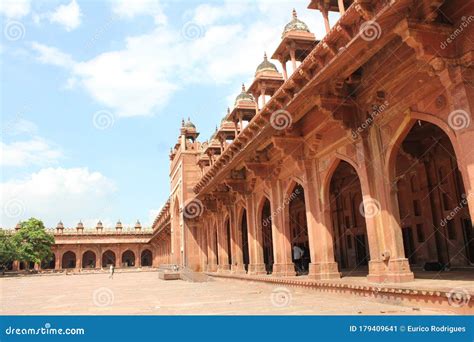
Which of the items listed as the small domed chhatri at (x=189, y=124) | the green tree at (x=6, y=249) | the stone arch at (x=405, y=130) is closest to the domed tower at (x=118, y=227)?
the green tree at (x=6, y=249)

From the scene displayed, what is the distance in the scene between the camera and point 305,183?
43.5 feet

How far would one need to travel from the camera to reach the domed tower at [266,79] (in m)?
16.5

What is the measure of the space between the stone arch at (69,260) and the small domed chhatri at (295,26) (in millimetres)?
61148

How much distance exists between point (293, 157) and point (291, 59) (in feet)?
10.6

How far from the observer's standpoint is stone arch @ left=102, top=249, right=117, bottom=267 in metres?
67.2

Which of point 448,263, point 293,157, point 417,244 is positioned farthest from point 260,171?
point 448,263

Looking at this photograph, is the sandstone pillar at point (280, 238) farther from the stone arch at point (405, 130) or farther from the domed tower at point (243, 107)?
the stone arch at point (405, 130)

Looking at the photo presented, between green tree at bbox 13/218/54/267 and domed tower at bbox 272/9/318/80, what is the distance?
4724cm

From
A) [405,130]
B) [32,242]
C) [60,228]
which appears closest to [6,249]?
[32,242]

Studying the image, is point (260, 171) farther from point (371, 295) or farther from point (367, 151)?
point (371, 295)

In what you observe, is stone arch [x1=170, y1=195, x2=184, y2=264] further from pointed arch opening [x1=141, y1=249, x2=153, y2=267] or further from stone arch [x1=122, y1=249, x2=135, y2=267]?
stone arch [x1=122, y1=249, x2=135, y2=267]

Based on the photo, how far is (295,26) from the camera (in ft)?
44.6

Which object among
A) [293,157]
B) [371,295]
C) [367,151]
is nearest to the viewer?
[371,295]

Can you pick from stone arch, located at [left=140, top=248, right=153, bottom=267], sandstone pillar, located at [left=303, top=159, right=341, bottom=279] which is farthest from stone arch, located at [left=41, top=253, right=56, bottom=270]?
sandstone pillar, located at [left=303, top=159, right=341, bottom=279]
